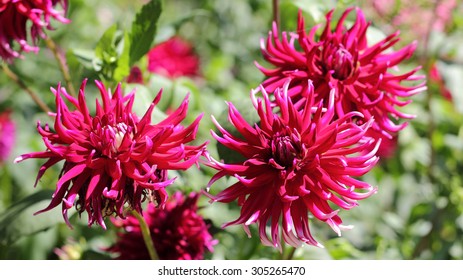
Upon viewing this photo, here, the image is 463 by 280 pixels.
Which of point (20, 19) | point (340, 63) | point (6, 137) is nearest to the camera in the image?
point (340, 63)

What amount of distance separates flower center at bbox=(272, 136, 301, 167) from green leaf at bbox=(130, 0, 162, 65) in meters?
0.38

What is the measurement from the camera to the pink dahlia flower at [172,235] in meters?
1.15

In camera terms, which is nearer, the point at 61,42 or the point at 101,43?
the point at 101,43

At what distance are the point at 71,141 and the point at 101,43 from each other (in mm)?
360

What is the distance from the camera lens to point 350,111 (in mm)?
973

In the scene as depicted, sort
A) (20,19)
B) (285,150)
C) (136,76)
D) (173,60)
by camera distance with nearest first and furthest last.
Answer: (285,150), (20,19), (136,76), (173,60)

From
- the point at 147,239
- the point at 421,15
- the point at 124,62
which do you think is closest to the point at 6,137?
the point at 124,62

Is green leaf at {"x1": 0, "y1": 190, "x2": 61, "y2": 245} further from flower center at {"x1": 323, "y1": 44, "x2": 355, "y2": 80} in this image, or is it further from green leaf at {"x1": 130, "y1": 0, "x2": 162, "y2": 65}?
flower center at {"x1": 323, "y1": 44, "x2": 355, "y2": 80}

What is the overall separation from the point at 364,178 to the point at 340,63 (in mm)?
785

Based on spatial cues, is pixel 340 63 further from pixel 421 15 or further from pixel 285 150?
pixel 421 15

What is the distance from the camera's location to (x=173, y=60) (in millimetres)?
2201

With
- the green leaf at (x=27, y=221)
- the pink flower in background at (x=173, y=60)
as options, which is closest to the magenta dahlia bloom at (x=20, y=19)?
the green leaf at (x=27, y=221)

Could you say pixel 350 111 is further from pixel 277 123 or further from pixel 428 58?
pixel 428 58
